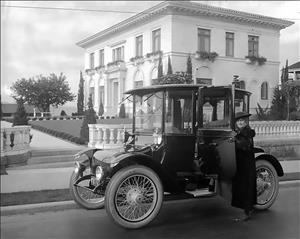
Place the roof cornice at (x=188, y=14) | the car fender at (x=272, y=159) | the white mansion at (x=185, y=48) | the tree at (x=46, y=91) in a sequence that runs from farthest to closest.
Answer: the car fender at (x=272, y=159), the white mansion at (x=185, y=48), the roof cornice at (x=188, y=14), the tree at (x=46, y=91)

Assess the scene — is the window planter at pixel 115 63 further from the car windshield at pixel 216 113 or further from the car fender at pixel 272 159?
the car fender at pixel 272 159

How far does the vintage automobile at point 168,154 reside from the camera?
13.6 ft

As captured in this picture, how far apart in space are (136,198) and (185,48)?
1542 mm

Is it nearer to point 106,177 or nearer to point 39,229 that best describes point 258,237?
point 106,177

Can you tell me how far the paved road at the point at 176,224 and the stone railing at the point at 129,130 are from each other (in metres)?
0.84

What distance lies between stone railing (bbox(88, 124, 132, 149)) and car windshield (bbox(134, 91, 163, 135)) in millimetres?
158

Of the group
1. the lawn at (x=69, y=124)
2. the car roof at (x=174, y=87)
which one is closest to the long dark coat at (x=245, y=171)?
the car roof at (x=174, y=87)

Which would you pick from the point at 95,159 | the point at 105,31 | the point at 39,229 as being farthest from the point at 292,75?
the point at 39,229

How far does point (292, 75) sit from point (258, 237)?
5.27ft

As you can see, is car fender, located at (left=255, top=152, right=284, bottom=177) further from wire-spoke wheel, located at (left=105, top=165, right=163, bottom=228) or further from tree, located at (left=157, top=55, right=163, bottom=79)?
tree, located at (left=157, top=55, right=163, bottom=79)

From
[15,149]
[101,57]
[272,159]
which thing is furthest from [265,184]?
[15,149]

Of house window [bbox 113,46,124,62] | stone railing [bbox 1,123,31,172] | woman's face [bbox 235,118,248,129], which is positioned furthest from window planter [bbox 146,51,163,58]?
stone railing [bbox 1,123,31,172]

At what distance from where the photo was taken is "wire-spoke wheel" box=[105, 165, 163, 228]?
4.04 m

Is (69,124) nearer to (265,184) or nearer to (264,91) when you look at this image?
(264,91)
